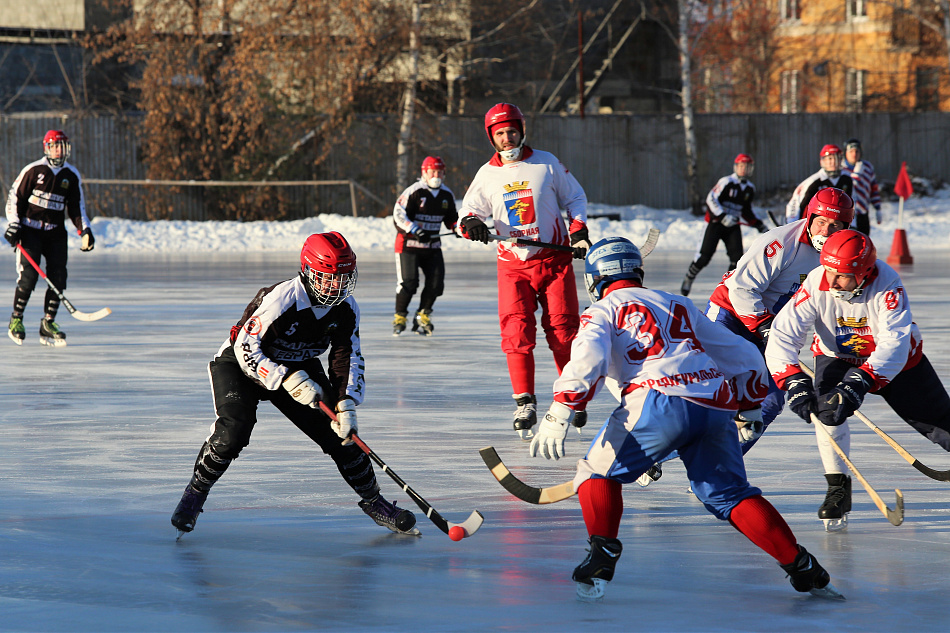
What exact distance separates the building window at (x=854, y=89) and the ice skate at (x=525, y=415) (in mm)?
27944

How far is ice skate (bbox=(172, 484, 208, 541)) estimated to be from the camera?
427 cm

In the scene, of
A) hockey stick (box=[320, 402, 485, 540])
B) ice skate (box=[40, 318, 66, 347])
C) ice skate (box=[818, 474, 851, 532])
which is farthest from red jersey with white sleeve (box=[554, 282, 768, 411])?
ice skate (box=[40, 318, 66, 347])

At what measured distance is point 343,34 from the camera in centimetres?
2292

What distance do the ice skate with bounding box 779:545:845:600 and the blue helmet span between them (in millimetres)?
901

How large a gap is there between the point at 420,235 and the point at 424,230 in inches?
7.5

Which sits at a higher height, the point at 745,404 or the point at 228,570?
the point at 745,404

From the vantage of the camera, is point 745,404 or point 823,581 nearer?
point 823,581

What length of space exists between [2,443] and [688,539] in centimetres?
337

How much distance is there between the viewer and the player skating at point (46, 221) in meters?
9.56

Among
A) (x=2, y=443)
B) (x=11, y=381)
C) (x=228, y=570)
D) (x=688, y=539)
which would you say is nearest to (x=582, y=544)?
(x=688, y=539)

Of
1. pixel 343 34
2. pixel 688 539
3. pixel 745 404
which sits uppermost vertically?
pixel 343 34

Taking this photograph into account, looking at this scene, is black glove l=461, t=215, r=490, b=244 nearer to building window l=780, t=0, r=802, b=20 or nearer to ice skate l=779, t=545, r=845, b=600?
ice skate l=779, t=545, r=845, b=600

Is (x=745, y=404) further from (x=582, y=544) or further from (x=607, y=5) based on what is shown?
(x=607, y=5)

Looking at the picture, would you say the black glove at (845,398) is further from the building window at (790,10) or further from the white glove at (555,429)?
the building window at (790,10)
